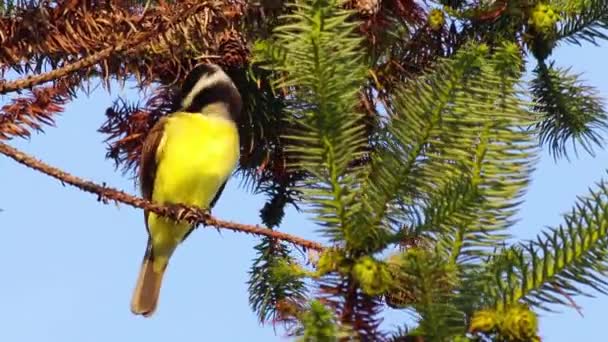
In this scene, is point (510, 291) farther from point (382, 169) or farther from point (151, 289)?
point (151, 289)

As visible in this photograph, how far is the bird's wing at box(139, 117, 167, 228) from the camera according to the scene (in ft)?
8.75

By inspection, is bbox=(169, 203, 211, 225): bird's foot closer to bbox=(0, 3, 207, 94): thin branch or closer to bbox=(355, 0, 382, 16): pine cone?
bbox=(355, 0, 382, 16): pine cone

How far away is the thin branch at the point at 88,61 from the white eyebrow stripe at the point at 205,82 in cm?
47

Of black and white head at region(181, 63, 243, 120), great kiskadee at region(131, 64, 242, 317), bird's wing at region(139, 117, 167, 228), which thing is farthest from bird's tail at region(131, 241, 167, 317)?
black and white head at region(181, 63, 243, 120)

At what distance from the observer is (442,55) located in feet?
7.41

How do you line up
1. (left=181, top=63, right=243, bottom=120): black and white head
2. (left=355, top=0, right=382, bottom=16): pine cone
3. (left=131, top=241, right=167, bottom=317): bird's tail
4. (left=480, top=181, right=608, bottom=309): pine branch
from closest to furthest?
(left=480, top=181, right=608, bottom=309): pine branch → (left=355, top=0, right=382, bottom=16): pine cone → (left=181, top=63, right=243, bottom=120): black and white head → (left=131, top=241, right=167, bottom=317): bird's tail

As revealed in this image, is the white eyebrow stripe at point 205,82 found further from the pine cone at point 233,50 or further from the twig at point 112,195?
the twig at point 112,195

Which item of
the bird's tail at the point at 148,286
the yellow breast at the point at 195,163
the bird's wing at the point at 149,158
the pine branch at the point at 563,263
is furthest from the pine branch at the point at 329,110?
the bird's tail at the point at 148,286

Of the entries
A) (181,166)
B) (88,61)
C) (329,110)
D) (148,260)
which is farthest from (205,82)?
(148,260)

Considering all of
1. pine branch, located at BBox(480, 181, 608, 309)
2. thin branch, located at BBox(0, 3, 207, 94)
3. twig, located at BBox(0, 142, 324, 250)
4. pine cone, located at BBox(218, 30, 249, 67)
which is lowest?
pine branch, located at BBox(480, 181, 608, 309)

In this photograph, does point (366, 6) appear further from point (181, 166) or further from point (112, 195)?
point (181, 166)

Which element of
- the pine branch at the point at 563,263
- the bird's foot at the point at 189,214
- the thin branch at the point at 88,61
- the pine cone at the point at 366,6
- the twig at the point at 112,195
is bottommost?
the pine branch at the point at 563,263

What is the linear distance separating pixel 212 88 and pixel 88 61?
0.71 meters

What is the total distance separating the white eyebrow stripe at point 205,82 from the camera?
2.38 meters
